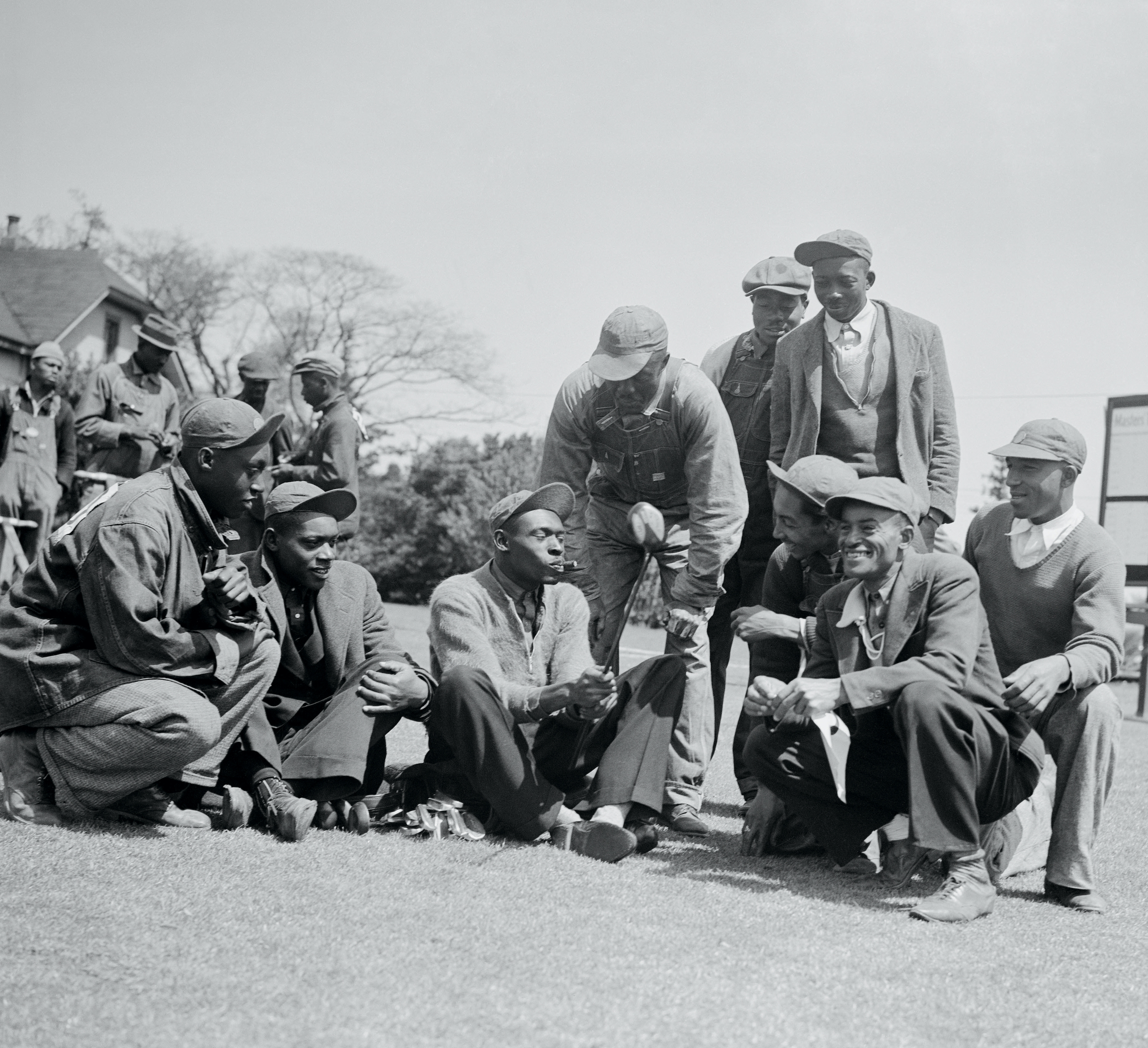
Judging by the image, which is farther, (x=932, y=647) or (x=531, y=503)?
(x=531, y=503)

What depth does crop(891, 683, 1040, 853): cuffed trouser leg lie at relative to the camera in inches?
173

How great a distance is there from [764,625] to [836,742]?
2.54 feet

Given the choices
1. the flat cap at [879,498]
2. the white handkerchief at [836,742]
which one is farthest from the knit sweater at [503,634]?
the flat cap at [879,498]

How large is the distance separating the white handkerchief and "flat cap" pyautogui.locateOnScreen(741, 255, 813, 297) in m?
3.15

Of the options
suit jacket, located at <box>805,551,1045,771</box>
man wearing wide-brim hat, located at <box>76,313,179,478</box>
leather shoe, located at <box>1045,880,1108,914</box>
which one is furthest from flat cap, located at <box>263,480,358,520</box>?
man wearing wide-brim hat, located at <box>76,313,179,478</box>

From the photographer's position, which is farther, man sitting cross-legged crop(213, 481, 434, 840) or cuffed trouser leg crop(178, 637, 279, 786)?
man sitting cross-legged crop(213, 481, 434, 840)

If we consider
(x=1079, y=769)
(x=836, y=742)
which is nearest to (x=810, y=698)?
(x=836, y=742)

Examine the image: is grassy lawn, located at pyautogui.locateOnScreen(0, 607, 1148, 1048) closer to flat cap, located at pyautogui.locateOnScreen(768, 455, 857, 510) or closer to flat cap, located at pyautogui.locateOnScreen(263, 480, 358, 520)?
flat cap, located at pyautogui.locateOnScreen(263, 480, 358, 520)

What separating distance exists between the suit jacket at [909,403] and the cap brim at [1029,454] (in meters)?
0.87

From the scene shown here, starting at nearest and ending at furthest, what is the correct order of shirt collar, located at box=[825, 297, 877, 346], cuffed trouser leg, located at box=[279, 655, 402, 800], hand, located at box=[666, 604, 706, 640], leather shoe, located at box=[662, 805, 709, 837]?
cuffed trouser leg, located at box=[279, 655, 402, 800], leather shoe, located at box=[662, 805, 709, 837], hand, located at box=[666, 604, 706, 640], shirt collar, located at box=[825, 297, 877, 346]

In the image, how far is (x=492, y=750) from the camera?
15.9ft

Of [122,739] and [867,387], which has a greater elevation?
[867,387]

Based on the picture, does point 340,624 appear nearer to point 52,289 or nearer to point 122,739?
point 122,739

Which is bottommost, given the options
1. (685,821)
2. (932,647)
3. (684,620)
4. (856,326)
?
(685,821)
